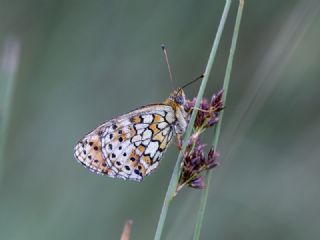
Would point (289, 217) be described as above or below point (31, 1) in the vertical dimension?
below

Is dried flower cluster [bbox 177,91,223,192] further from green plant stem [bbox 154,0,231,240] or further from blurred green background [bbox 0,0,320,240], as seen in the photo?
blurred green background [bbox 0,0,320,240]

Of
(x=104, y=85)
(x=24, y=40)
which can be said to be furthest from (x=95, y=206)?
(x=24, y=40)

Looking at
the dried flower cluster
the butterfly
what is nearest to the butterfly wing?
the butterfly

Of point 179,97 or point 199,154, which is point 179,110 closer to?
point 179,97

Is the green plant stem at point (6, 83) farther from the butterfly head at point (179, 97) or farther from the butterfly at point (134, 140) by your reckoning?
the butterfly head at point (179, 97)

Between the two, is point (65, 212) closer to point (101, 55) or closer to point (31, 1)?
point (101, 55)

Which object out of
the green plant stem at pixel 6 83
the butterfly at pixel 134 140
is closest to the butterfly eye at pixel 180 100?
the butterfly at pixel 134 140
